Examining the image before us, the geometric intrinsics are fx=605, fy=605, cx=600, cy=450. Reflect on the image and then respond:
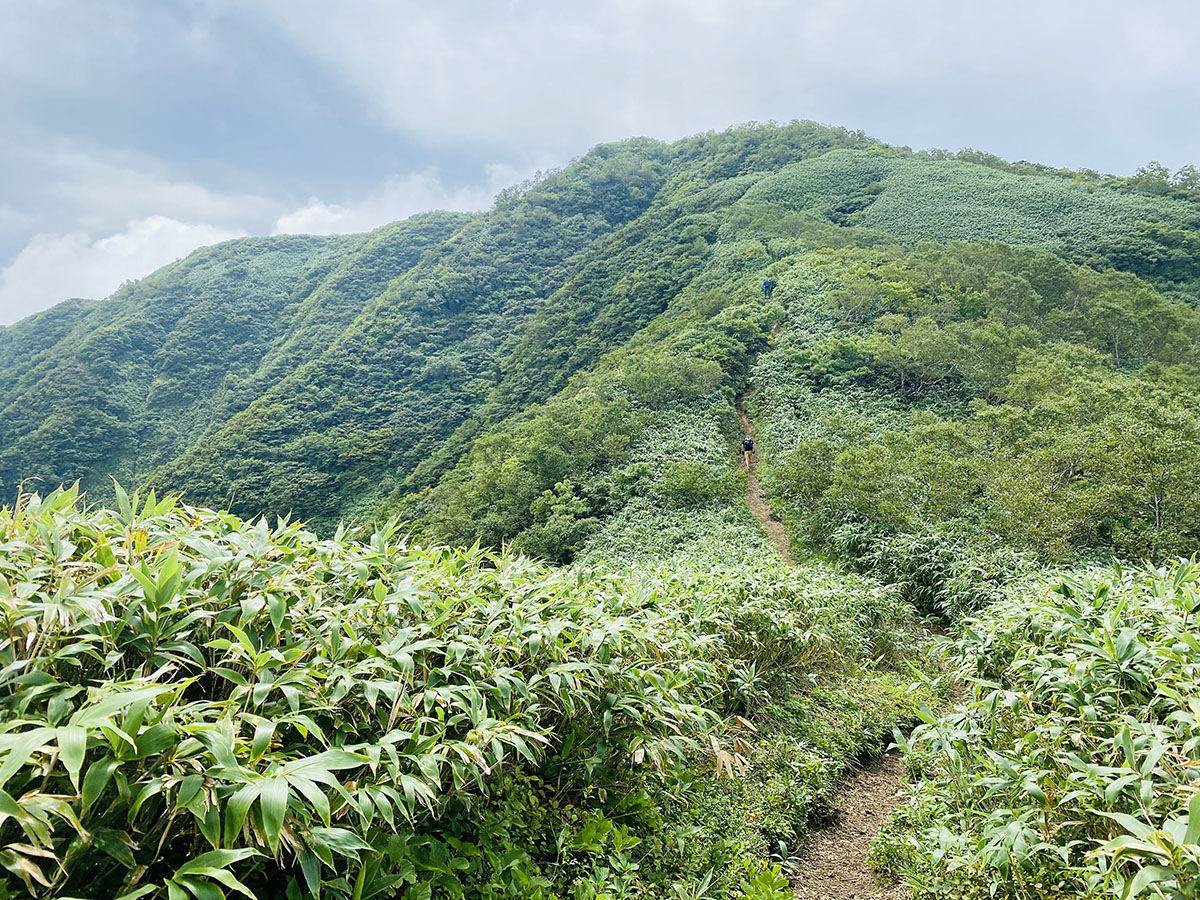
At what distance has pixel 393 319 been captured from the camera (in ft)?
162

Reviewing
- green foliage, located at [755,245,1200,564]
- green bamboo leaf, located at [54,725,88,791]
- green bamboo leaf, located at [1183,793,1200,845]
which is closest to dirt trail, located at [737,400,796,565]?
green foliage, located at [755,245,1200,564]

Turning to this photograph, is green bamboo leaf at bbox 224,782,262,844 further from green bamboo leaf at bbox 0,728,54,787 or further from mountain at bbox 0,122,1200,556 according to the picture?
mountain at bbox 0,122,1200,556

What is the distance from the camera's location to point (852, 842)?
3588mm

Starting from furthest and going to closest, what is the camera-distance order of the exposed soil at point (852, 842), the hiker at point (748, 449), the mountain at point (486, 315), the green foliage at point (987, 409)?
the mountain at point (486, 315)
the hiker at point (748, 449)
the green foliage at point (987, 409)
the exposed soil at point (852, 842)

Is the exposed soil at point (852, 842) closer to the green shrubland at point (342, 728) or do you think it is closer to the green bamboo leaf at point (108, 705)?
the green shrubland at point (342, 728)

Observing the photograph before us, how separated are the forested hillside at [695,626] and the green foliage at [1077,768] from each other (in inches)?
0.8

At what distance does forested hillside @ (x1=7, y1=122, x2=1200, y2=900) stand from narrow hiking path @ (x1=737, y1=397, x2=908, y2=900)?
0.37ft

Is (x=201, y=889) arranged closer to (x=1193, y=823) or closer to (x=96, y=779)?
(x=96, y=779)

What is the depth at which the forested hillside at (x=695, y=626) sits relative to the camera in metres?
1.55

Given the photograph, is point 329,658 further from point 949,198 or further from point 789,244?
point 949,198

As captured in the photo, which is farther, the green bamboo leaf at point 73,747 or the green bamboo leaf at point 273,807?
the green bamboo leaf at point 273,807

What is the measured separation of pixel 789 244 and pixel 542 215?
37.4 metres

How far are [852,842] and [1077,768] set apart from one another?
5.42 feet

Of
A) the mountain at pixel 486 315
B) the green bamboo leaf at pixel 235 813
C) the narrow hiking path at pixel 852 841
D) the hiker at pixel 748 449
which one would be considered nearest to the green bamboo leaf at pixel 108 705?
the green bamboo leaf at pixel 235 813
